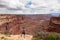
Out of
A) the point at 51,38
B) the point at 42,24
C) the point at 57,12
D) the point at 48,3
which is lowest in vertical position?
the point at 51,38

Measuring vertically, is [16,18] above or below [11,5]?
below

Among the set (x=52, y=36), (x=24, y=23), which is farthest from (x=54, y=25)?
(x=24, y=23)

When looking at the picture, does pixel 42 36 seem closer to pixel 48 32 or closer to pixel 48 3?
pixel 48 32

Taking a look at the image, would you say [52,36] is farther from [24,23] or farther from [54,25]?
[24,23]

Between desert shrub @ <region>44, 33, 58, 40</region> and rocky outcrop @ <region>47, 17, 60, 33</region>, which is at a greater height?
rocky outcrop @ <region>47, 17, 60, 33</region>

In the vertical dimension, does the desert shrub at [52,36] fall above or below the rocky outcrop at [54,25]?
below

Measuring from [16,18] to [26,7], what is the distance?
179mm

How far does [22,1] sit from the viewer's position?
161 cm

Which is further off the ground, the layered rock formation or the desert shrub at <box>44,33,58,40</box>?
the layered rock formation

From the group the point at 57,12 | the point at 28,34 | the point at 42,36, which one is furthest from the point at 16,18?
the point at 57,12

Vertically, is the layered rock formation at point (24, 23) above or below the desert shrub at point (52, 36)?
above

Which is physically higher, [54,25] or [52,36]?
[54,25]

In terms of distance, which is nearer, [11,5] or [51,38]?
[51,38]

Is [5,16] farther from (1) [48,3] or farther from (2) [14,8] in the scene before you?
(1) [48,3]
